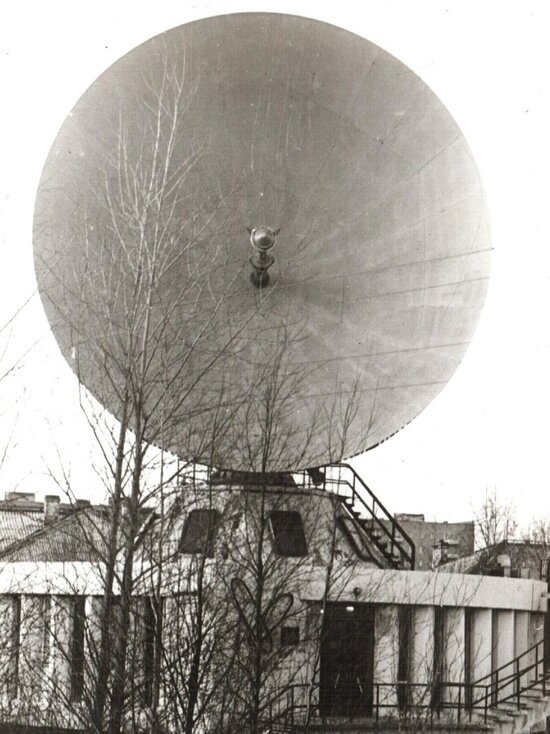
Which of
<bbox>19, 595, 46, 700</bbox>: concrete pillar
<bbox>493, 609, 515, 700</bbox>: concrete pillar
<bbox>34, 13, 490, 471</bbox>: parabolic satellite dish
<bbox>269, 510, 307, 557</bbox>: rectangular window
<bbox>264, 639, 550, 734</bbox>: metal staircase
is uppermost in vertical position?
<bbox>34, 13, 490, 471</bbox>: parabolic satellite dish

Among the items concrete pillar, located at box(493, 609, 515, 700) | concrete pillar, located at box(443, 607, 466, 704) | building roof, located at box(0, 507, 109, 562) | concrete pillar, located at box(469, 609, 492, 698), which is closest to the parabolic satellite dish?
building roof, located at box(0, 507, 109, 562)

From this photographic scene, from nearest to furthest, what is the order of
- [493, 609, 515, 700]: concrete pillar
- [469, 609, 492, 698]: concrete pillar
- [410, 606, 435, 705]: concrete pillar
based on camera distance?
[410, 606, 435, 705]: concrete pillar < [469, 609, 492, 698]: concrete pillar < [493, 609, 515, 700]: concrete pillar

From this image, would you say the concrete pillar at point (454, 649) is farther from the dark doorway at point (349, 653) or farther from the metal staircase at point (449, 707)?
the dark doorway at point (349, 653)

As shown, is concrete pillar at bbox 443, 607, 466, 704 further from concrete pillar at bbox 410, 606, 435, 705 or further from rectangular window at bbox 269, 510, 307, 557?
rectangular window at bbox 269, 510, 307, 557

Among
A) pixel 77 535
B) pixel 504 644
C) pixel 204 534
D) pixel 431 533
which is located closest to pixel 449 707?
pixel 504 644

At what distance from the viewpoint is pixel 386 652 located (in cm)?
2197

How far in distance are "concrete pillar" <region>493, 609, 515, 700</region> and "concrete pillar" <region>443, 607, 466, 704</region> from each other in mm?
1233

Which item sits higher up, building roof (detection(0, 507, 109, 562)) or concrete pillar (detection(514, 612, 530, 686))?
building roof (detection(0, 507, 109, 562))

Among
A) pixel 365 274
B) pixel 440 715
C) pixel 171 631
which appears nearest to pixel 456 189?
pixel 365 274

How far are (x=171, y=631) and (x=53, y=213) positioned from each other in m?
10.4

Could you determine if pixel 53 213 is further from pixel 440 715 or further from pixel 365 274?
pixel 440 715

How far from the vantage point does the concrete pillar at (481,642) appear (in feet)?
77.4

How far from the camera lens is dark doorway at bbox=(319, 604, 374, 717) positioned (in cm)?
2177

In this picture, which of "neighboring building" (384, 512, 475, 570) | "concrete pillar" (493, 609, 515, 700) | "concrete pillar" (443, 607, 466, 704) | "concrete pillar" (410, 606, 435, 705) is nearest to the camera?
"concrete pillar" (410, 606, 435, 705)
